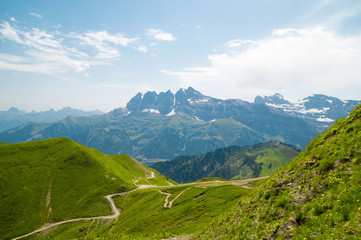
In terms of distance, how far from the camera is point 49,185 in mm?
135500

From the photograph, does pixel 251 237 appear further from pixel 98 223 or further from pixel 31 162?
pixel 31 162

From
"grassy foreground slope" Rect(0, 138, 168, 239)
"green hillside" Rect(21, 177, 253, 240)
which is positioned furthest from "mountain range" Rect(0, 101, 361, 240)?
"grassy foreground slope" Rect(0, 138, 168, 239)

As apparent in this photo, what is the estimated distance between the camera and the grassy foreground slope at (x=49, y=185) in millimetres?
110375

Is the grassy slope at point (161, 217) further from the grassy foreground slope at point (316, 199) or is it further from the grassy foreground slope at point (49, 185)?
the grassy foreground slope at point (316, 199)

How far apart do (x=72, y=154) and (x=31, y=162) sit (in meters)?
29.1

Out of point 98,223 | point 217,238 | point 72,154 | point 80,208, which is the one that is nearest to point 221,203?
point 217,238

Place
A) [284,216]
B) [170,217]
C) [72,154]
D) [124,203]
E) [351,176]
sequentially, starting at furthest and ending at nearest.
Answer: [72,154] < [124,203] < [170,217] < [284,216] < [351,176]

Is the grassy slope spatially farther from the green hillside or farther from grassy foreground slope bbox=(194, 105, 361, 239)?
grassy foreground slope bbox=(194, 105, 361, 239)

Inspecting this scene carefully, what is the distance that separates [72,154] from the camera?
168750 millimetres

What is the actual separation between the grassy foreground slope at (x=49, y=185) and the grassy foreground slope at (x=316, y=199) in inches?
4428

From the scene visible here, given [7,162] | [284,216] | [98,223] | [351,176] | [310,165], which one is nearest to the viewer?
[351,176]

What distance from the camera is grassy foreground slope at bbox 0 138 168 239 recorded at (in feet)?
362

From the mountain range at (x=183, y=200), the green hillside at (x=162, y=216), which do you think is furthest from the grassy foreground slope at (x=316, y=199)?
the green hillside at (x=162, y=216)

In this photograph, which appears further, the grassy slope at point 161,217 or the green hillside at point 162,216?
the grassy slope at point 161,217
